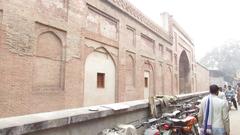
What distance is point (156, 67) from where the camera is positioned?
19.3 m

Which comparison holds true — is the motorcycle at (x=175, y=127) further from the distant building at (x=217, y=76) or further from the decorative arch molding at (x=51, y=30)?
the distant building at (x=217, y=76)

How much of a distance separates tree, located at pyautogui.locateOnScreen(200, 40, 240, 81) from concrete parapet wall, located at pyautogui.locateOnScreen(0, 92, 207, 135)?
52.7m

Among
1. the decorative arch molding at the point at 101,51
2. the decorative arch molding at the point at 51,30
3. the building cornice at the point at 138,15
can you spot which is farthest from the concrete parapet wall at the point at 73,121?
the building cornice at the point at 138,15

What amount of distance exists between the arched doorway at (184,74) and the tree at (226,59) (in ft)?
A: 89.9

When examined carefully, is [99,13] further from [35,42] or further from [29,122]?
[29,122]

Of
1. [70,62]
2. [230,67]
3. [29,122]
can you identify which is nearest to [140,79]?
[70,62]

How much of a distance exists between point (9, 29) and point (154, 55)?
12645mm

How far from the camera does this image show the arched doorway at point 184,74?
28.3m

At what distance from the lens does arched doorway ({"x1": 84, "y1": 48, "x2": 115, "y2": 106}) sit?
1122cm

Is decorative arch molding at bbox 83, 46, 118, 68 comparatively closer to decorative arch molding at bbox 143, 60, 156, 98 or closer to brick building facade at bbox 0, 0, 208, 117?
brick building facade at bbox 0, 0, 208, 117

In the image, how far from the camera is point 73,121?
126 inches

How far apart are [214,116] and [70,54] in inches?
279

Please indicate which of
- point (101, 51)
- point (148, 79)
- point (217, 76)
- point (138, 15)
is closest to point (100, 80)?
point (101, 51)

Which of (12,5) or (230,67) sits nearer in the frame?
(12,5)
